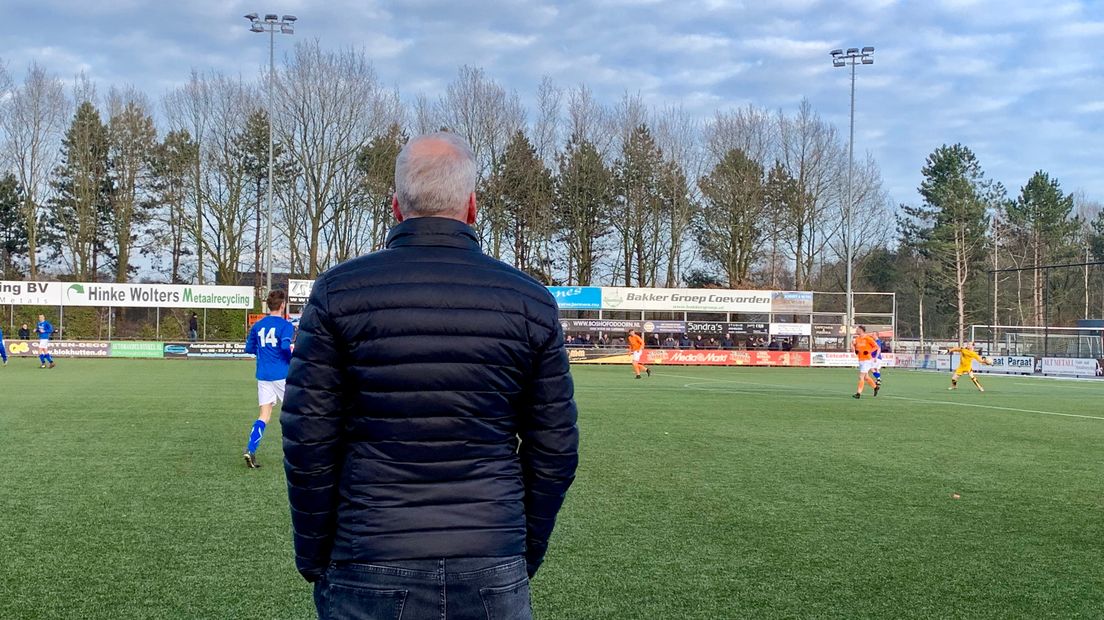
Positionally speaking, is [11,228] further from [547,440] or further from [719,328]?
[547,440]

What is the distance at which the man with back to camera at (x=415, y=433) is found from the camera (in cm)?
225

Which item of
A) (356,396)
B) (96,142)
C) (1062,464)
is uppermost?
(96,142)

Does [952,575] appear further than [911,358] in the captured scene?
No

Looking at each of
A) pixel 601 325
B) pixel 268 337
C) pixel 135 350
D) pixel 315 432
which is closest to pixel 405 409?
pixel 315 432

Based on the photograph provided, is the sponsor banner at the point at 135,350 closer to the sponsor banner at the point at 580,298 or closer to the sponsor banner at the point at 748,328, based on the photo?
the sponsor banner at the point at 580,298

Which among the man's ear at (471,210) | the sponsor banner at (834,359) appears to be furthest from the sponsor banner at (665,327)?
the man's ear at (471,210)

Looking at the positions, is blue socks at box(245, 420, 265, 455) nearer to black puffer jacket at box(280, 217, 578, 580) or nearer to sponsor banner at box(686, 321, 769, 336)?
black puffer jacket at box(280, 217, 578, 580)

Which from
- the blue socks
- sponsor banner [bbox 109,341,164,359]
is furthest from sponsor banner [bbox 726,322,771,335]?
the blue socks

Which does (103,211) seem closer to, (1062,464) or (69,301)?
(69,301)

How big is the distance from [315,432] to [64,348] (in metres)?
42.6

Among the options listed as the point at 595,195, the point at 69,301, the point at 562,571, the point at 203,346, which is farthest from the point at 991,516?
the point at 595,195

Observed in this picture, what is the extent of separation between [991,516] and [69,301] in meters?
43.1

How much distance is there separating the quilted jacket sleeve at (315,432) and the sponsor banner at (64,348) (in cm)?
4210

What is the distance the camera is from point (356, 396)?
7.61 feet
